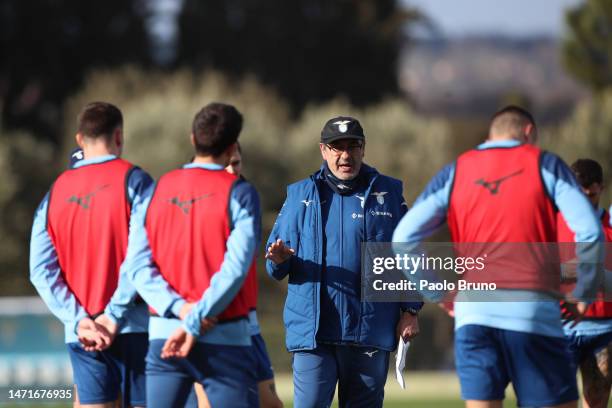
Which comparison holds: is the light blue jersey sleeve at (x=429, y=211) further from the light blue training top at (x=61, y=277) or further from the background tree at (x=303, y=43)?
the background tree at (x=303, y=43)

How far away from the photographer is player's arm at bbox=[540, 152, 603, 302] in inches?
253

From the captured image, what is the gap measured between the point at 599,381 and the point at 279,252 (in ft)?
9.05

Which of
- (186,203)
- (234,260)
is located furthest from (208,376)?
(186,203)

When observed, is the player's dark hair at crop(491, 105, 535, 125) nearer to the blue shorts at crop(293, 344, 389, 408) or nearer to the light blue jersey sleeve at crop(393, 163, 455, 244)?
the light blue jersey sleeve at crop(393, 163, 455, 244)

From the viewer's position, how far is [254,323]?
8.12m

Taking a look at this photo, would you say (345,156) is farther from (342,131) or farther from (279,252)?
(279,252)

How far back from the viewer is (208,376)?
6371 mm

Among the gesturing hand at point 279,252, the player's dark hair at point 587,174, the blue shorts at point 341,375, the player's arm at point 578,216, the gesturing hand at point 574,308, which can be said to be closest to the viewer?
the player's arm at point 578,216

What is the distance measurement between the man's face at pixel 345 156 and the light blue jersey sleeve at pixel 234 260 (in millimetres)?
1695

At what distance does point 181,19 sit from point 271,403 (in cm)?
4926

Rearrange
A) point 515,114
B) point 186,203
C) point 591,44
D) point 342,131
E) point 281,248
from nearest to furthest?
point 186,203 → point 515,114 → point 281,248 → point 342,131 → point 591,44

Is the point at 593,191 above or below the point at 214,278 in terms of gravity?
above

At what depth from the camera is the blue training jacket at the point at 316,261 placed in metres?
7.93

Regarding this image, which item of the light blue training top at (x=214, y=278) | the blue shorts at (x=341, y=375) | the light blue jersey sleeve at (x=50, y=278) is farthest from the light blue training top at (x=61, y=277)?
the blue shorts at (x=341, y=375)
